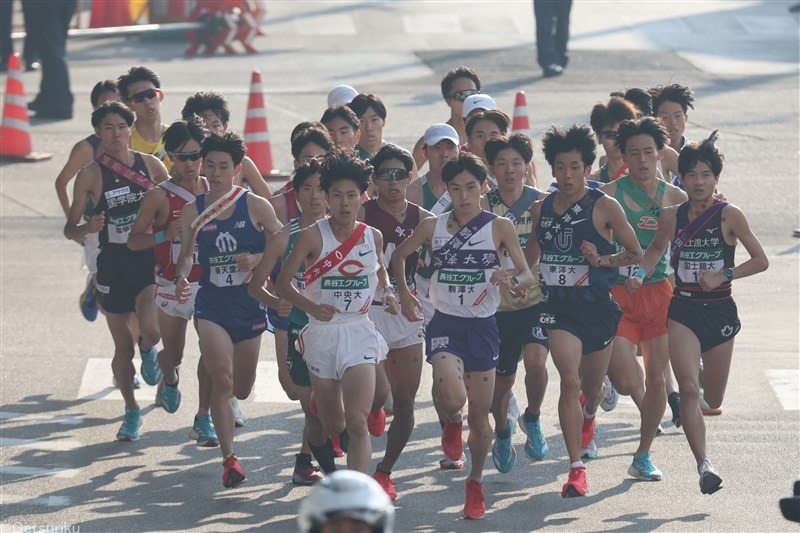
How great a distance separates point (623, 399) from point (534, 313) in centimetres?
235

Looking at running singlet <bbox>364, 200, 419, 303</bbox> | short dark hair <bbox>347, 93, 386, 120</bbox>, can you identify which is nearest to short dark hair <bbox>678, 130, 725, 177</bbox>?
running singlet <bbox>364, 200, 419, 303</bbox>

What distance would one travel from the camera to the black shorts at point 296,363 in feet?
31.4

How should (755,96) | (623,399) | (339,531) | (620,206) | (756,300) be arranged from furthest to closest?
(755,96), (756,300), (623,399), (620,206), (339,531)

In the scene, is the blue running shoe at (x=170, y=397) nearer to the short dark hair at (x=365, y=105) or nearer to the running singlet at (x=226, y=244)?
the running singlet at (x=226, y=244)

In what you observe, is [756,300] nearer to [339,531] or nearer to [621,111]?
[621,111]

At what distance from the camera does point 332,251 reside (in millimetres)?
9172

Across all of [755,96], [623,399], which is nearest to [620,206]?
[623,399]

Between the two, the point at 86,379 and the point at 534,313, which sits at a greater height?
the point at 534,313

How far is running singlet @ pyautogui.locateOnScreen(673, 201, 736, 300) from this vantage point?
977cm

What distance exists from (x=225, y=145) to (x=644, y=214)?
2759mm

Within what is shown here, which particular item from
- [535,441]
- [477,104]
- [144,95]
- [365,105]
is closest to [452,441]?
[535,441]

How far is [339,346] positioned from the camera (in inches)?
360

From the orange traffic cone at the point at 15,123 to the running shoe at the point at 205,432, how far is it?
8.99m

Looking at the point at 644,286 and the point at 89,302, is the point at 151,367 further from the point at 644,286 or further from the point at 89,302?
the point at 644,286
